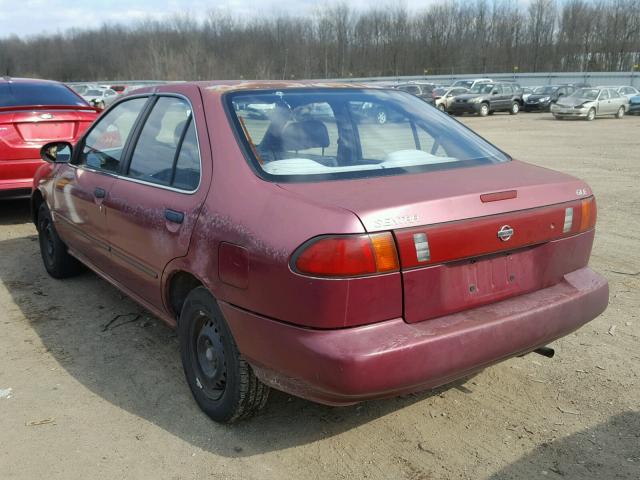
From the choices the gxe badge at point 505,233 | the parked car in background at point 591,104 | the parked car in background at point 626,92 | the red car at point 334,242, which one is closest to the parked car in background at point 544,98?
the parked car in background at point 626,92

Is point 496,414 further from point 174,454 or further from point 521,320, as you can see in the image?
point 174,454

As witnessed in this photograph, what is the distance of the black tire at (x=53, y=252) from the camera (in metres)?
5.08

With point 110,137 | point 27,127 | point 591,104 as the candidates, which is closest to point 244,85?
point 110,137

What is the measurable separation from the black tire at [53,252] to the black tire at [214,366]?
2417mm

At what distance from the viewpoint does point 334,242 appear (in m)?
2.26

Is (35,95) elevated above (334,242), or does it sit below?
above

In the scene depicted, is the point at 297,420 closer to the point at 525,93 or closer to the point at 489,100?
the point at 489,100

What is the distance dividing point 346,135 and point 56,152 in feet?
9.14

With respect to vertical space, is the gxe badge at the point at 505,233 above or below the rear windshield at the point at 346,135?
below

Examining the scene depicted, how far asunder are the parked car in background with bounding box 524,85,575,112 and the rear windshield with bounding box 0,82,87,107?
30.9m

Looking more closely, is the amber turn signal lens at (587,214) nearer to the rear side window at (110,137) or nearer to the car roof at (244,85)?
the car roof at (244,85)

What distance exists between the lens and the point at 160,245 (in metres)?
3.11

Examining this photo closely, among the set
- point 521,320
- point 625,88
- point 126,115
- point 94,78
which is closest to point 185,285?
point 126,115

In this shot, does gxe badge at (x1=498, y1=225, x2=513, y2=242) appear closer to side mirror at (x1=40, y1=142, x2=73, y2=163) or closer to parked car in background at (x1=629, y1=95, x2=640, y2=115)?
side mirror at (x1=40, y1=142, x2=73, y2=163)
